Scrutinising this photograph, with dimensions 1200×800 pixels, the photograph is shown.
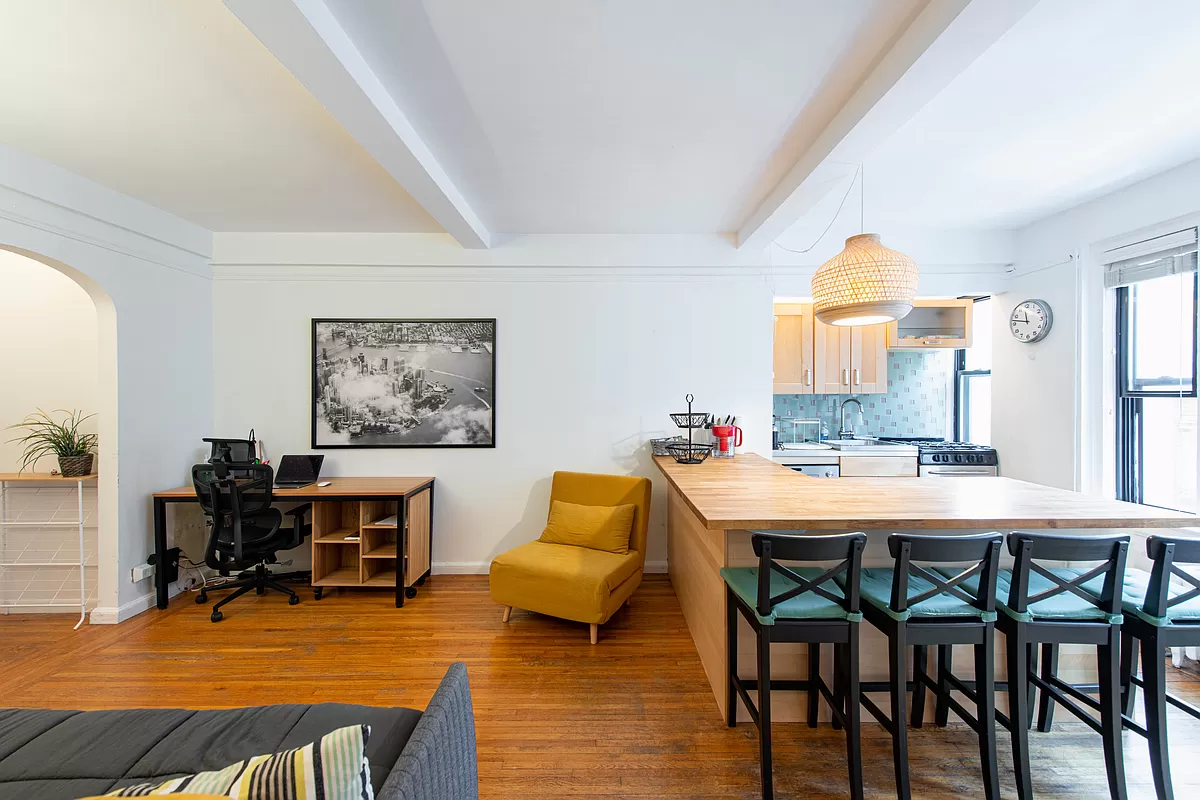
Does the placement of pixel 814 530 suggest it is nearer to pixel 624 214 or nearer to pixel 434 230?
pixel 624 214

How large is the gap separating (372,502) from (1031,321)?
16.7 ft

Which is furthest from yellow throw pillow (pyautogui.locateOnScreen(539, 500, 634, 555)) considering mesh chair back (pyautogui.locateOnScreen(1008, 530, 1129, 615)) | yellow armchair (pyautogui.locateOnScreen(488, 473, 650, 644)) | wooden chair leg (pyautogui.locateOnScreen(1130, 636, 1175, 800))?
wooden chair leg (pyautogui.locateOnScreen(1130, 636, 1175, 800))

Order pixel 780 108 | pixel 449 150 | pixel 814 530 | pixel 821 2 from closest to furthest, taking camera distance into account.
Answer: pixel 821 2, pixel 814 530, pixel 780 108, pixel 449 150

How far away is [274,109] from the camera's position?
2096 millimetres

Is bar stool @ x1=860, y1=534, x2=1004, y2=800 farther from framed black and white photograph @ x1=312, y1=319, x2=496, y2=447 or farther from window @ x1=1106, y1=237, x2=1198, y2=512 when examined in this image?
framed black and white photograph @ x1=312, y1=319, x2=496, y2=447

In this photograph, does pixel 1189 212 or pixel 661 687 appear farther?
pixel 1189 212

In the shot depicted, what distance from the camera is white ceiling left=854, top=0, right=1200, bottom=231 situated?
5.41ft

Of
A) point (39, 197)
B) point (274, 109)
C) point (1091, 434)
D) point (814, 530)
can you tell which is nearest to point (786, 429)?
point (1091, 434)

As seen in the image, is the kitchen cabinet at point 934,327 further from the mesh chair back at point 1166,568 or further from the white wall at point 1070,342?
the mesh chair back at point 1166,568

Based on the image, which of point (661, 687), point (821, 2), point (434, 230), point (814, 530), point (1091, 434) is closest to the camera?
point (821, 2)

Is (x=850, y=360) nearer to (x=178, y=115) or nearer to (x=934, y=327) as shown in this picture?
(x=934, y=327)

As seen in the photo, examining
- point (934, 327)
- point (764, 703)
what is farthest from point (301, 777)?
point (934, 327)

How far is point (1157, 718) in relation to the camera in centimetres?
157

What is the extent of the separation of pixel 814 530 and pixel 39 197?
4293mm
